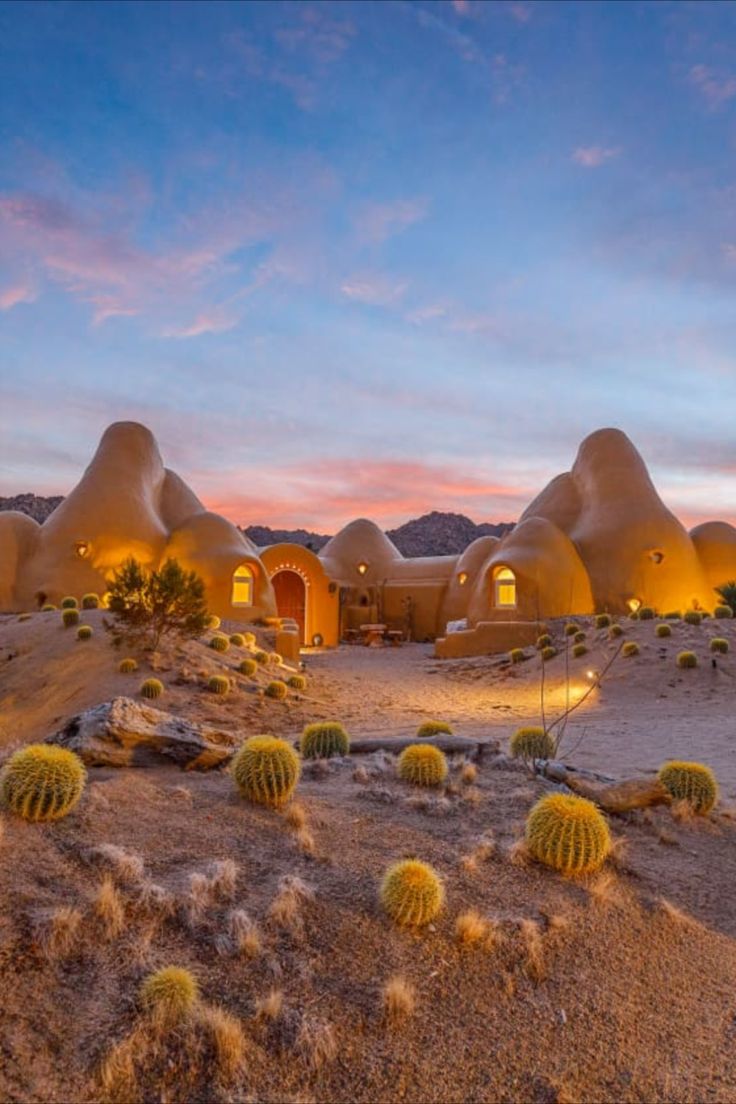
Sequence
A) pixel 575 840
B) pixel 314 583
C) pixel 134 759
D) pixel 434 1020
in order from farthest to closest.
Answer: pixel 314 583
pixel 134 759
pixel 575 840
pixel 434 1020

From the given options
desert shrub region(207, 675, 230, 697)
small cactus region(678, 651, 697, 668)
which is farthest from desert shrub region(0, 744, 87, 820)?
small cactus region(678, 651, 697, 668)

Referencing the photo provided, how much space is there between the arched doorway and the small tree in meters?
15.6

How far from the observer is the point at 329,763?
643cm

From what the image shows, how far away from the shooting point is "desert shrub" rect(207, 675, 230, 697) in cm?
1295

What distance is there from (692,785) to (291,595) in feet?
83.2

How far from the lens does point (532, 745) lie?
7250mm

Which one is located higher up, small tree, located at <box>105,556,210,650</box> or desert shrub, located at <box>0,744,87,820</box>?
small tree, located at <box>105,556,210,650</box>

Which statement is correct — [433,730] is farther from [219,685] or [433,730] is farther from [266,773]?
[219,685]

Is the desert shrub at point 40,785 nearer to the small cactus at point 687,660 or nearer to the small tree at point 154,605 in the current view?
the small tree at point 154,605

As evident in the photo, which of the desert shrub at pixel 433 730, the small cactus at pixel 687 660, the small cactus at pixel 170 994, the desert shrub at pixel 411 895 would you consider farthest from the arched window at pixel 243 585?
the small cactus at pixel 170 994

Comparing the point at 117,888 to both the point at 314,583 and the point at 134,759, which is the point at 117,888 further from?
the point at 314,583

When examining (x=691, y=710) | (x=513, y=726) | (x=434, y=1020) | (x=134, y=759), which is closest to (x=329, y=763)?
(x=134, y=759)

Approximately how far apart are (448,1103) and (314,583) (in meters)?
27.9

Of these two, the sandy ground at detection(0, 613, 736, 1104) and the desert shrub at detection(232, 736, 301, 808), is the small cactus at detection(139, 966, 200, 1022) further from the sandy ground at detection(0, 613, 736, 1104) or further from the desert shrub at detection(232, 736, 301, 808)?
the desert shrub at detection(232, 736, 301, 808)
